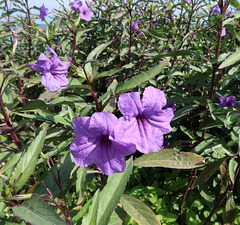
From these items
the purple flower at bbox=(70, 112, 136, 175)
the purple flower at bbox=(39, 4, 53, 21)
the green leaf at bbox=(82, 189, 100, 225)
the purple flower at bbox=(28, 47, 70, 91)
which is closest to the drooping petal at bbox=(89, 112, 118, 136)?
the purple flower at bbox=(70, 112, 136, 175)

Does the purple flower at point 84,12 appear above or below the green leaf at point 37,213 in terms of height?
above

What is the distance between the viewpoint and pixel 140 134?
96 centimetres

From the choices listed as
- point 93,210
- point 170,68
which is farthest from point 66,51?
point 93,210

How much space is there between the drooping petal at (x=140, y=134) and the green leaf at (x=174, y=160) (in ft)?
0.96

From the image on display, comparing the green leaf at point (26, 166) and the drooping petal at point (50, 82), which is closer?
the green leaf at point (26, 166)

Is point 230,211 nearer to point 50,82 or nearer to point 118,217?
point 118,217

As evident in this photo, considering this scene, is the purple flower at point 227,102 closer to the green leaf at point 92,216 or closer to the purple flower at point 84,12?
the green leaf at point 92,216

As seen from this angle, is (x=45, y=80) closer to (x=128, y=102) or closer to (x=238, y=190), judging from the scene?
(x=128, y=102)

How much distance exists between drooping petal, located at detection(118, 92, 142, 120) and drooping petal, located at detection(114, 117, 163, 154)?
26 millimetres

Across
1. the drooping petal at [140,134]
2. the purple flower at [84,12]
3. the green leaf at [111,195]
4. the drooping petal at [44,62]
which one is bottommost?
the green leaf at [111,195]

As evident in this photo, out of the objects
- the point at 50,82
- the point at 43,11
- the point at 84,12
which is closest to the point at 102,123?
the point at 50,82

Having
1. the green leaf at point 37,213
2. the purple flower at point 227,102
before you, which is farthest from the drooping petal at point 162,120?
the purple flower at point 227,102

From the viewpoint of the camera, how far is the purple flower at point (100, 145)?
0.86 meters

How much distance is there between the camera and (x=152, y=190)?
2193mm
